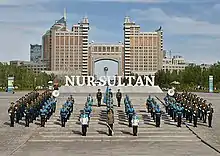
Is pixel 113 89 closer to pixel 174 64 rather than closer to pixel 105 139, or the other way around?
pixel 105 139

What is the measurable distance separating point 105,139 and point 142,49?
13341 centimetres

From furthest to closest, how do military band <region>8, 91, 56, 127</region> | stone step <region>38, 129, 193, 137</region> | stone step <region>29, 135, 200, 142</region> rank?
1. military band <region>8, 91, 56, 127</region>
2. stone step <region>38, 129, 193, 137</region>
3. stone step <region>29, 135, 200, 142</region>

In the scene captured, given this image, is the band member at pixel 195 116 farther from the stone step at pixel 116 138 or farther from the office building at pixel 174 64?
the office building at pixel 174 64

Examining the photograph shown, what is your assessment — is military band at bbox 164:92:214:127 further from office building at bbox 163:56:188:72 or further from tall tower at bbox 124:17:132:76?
office building at bbox 163:56:188:72

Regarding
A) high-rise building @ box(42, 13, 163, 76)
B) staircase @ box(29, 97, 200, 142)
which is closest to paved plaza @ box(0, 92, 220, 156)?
staircase @ box(29, 97, 200, 142)

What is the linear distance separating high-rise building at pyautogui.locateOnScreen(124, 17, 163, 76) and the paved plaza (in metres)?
123

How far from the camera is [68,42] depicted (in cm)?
15262

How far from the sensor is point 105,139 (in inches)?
772

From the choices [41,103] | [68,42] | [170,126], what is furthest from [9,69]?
[68,42]

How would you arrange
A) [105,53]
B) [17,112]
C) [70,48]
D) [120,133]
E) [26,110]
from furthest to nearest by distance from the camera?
[105,53]
[70,48]
[17,112]
[26,110]
[120,133]

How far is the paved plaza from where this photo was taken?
1619 cm

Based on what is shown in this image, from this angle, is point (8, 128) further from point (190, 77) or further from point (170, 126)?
point (190, 77)

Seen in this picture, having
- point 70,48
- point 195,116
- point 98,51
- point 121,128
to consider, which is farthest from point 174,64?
point 121,128

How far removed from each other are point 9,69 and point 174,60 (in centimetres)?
10975
